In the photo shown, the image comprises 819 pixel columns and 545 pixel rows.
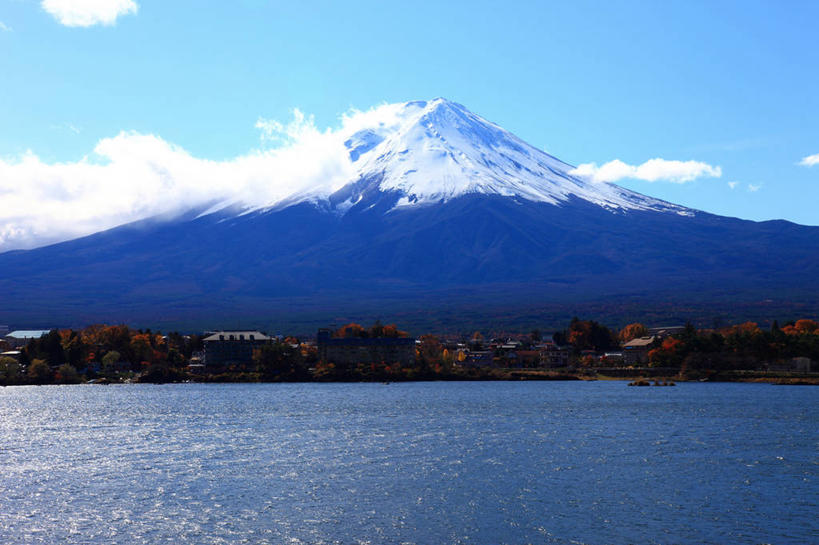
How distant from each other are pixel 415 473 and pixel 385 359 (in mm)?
67137

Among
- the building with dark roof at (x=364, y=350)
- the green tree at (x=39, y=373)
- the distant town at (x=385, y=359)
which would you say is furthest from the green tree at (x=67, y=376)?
the building with dark roof at (x=364, y=350)

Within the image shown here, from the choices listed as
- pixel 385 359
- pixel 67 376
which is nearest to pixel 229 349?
pixel 67 376

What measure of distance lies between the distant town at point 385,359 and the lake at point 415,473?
2685 centimetres

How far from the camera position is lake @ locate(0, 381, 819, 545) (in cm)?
2805

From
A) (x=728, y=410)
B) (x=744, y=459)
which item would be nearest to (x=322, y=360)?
(x=728, y=410)

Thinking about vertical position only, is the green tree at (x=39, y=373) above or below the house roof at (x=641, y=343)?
below

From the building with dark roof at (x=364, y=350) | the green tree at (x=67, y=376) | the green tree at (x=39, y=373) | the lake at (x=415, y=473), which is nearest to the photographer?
the lake at (x=415, y=473)

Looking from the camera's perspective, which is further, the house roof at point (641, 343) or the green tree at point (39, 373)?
the house roof at point (641, 343)

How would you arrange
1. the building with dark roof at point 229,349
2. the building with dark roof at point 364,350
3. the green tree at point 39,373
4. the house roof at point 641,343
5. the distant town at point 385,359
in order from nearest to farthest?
the distant town at point 385,359 < the green tree at point 39,373 < the building with dark roof at point 364,350 < the building with dark roof at point 229,349 < the house roof at point 641,343

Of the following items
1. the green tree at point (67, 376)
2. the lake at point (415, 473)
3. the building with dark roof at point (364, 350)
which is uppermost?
the building with dark roof at point (364, 350)

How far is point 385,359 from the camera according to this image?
342 ft

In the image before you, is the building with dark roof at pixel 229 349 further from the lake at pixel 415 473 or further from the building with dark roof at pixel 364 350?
the lake at pixel 415 473

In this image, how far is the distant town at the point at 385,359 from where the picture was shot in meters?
93.1

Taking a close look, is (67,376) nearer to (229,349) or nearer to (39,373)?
(39,373)
